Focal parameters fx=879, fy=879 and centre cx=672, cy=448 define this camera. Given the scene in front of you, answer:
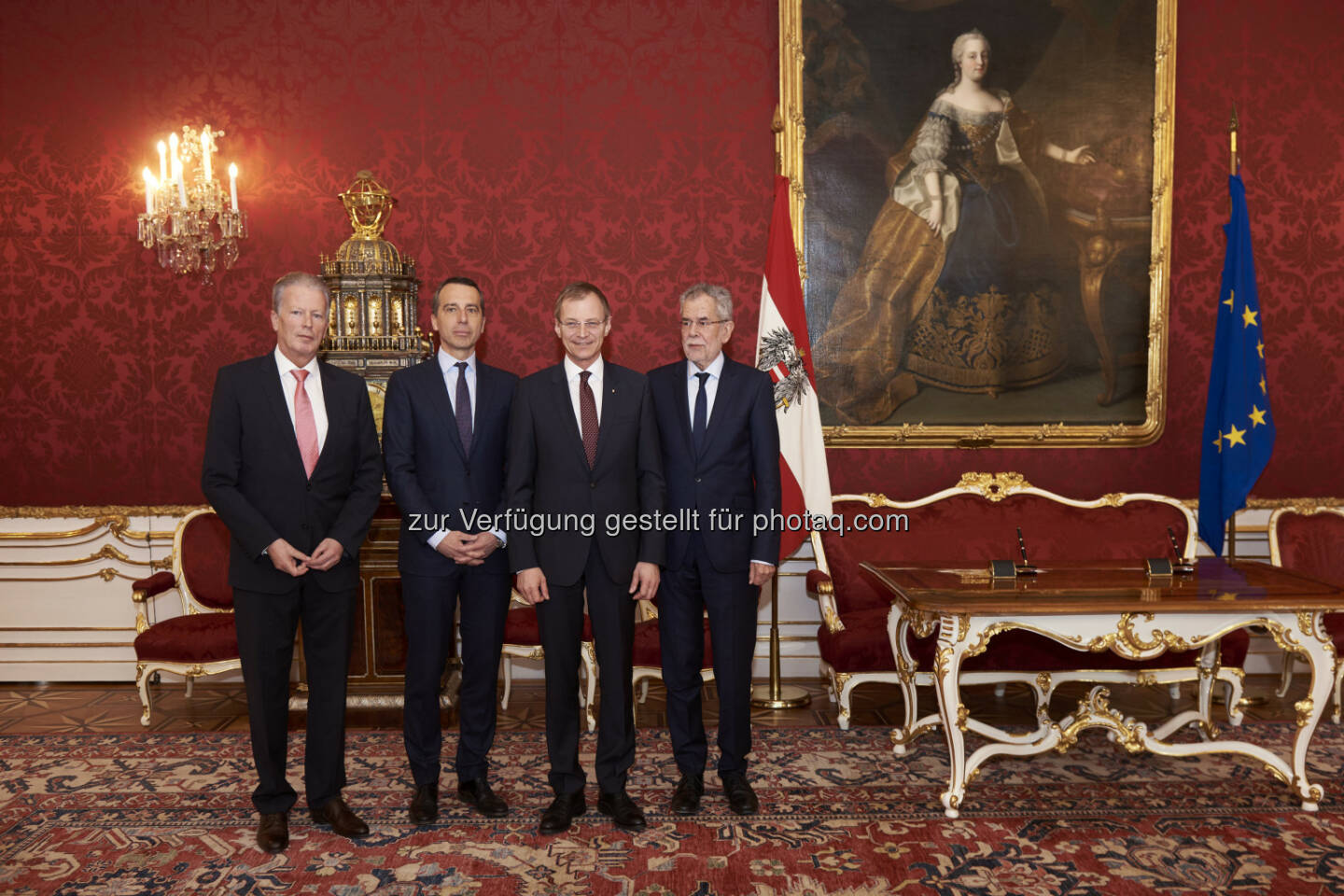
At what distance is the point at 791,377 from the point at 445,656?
7.54 feet

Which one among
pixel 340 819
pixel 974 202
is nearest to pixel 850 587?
pixel 974 202

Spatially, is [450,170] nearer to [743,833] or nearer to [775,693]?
[775,693]

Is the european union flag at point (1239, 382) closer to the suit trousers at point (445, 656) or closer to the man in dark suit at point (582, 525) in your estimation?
the man in dark suit at point (582, 525)

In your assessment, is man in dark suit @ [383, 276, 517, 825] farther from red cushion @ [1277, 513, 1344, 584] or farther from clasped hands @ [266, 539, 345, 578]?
red cushion @ [1277, 513, 1344, 584]

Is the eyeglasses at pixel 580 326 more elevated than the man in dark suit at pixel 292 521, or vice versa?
the eyeglasses at pixel 580 326

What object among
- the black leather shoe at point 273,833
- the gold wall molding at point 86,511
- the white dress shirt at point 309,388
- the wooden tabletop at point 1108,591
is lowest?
the black leather shoe at point 273,833

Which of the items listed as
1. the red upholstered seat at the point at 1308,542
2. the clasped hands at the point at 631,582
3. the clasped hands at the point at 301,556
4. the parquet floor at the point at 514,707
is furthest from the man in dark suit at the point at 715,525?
the red upholstered seat at the point at 1308,542

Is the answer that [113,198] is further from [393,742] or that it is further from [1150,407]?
[1150,407]

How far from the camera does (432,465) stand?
3121 mm

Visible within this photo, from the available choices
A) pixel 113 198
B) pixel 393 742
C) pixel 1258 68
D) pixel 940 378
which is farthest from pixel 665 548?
pixel 1258 68

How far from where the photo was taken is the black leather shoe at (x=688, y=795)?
320 cm

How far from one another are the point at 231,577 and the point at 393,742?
4.60 ft

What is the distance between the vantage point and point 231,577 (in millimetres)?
2980

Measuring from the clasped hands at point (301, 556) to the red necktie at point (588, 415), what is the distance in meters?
0.90
